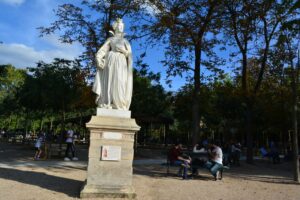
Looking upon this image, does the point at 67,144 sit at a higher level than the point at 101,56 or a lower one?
lower

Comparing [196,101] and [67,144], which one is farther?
[67,144]

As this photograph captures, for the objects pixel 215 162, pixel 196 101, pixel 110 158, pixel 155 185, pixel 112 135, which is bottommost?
pixel 155 185

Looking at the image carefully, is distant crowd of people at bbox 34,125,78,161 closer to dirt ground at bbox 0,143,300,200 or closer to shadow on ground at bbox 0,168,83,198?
dirt ground at bbox 0,143,300,200

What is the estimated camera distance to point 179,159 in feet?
41.3

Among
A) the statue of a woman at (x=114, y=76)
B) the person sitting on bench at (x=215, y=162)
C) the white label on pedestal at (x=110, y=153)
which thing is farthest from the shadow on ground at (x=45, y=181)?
the person sitting on bench at (x=215, y=162)

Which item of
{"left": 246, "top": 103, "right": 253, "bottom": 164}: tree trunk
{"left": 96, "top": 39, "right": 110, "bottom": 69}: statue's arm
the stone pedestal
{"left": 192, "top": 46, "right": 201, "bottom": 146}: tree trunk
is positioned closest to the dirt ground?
the stone pedestal

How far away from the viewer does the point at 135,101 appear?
2434 cm

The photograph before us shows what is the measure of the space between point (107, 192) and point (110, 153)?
0.94 metres

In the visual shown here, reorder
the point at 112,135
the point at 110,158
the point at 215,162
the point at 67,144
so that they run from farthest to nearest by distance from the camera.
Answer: the point at 67,144
the point at 215,162
the point at 112,135
the point at 110,158

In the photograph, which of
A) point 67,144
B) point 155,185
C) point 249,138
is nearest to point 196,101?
point 249,138

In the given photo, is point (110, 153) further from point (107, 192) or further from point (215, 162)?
point (215, 162)

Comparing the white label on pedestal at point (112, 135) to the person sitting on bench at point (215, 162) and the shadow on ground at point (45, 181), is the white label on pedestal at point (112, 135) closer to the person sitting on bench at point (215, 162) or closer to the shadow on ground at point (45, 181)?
the shadow on ground at point (45, 181)

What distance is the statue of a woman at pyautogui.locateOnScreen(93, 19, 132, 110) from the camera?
895 centimetres

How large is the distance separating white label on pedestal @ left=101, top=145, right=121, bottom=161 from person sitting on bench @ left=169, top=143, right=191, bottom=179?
445 cm
